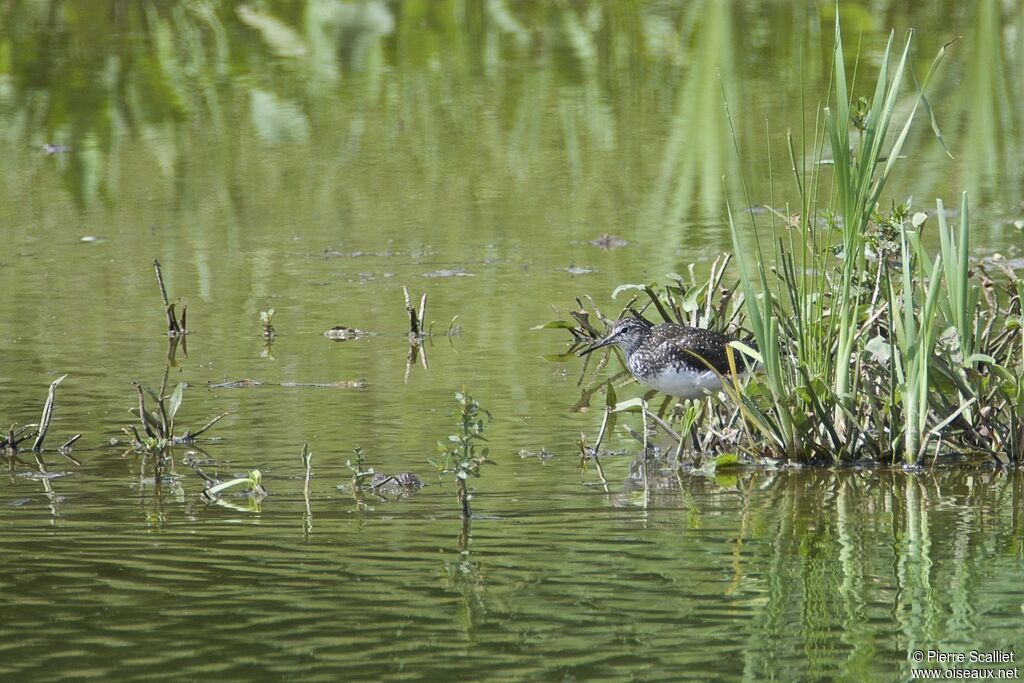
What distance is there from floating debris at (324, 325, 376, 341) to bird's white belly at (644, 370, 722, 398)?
2116 millimetres

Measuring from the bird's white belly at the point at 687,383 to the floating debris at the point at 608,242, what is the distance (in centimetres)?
375

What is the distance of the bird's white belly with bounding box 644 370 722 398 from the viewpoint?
5.94m

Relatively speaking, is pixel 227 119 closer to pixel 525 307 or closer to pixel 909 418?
pixel 525 307

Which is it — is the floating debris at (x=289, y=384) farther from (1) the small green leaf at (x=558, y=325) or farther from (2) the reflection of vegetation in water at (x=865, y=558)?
(2) the reflection of vegetation in water at (x=865, y=558)

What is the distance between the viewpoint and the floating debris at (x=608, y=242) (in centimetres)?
985

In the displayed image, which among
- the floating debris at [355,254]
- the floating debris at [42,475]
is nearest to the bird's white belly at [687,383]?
the floating debris at [42,475]

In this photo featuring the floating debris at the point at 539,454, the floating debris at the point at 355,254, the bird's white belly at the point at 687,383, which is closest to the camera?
the floating debris at the point at 539,454

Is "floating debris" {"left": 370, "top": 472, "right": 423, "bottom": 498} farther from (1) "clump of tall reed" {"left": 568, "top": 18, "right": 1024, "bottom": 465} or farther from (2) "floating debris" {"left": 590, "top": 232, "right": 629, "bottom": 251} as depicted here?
(2) "floating debris" {"left": 590, "top": 232, "right": 629, "bottom": 251}

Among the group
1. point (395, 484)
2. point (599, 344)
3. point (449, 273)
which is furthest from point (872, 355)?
point (449, 273)

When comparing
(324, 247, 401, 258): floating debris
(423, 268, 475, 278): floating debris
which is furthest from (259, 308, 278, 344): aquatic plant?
(324, 247, 401, 258): floating debris

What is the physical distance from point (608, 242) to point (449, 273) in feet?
3.68

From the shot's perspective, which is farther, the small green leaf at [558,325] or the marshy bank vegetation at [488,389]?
the small green leaf at [558,325]

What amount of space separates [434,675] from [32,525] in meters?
1.66

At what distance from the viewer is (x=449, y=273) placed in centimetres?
927
